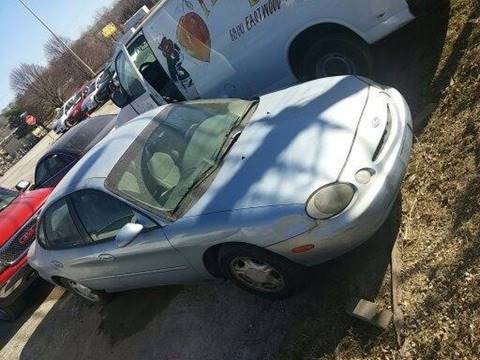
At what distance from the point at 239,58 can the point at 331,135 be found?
261 centimetres

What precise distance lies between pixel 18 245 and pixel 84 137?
7.83 ft

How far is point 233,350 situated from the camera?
4.14 m

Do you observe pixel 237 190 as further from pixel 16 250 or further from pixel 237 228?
pixel 16 250

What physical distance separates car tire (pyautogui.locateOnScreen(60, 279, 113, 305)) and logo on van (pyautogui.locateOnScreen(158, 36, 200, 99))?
2.89 metres

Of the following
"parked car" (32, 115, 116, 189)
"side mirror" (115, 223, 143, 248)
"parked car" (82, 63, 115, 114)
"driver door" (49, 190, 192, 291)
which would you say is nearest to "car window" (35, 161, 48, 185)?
"parked car" (32, 115, 116, 189)

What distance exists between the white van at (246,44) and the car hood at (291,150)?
3.05ft

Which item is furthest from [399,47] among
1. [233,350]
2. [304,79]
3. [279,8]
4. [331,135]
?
[233,350]

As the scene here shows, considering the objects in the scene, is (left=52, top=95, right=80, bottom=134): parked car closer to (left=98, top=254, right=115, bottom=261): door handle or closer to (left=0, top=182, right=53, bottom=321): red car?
(left=0, top=182, right=53, bottom=321): red car

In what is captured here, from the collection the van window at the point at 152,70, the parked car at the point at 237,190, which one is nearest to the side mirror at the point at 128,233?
the parked car at the point at 237,190

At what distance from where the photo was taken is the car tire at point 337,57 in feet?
17.9

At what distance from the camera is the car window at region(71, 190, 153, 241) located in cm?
447

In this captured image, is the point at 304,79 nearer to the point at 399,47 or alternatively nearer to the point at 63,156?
the point at 399,47

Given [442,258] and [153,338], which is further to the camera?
[153,338]

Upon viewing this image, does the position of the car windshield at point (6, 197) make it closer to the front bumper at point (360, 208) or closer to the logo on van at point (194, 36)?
the logo on van at point (194, 36)
